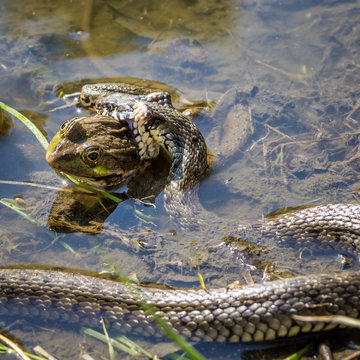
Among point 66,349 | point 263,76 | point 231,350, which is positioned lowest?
point 66,349

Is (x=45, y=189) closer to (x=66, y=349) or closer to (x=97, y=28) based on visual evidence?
(x=66, y=349)

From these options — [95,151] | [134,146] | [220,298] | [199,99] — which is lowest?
[220,298]

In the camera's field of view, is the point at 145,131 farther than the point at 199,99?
No

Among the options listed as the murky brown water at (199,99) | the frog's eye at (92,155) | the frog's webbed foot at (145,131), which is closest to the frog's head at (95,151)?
the frog's eye at (92,155)

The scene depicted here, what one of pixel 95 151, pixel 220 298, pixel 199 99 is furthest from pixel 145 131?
pixel 220 298

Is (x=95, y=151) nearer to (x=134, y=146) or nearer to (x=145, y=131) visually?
(x=134, y=146)

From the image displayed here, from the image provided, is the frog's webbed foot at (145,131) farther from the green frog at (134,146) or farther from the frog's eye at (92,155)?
the frog's eye at (92,155)

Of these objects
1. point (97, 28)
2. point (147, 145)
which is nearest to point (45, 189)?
point (147, 145)
